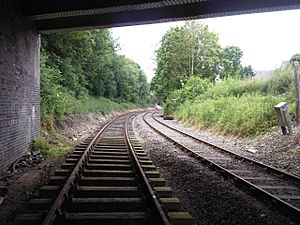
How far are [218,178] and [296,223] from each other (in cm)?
319

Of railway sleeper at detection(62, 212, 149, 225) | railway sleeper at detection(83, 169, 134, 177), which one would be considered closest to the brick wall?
railway sleeper at detection(83, 169, 134, 177)

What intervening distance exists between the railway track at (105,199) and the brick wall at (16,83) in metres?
1.68

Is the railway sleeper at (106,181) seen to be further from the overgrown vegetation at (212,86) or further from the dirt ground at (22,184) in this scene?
the overgrown vegetation at (212,86)

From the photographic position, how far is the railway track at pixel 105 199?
480 cm

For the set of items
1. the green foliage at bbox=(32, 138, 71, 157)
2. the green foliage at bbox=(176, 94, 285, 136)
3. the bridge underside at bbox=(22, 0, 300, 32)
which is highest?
the bridge underside at bbox=(22, 0, 300, 32)

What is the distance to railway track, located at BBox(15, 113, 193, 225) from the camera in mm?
4801

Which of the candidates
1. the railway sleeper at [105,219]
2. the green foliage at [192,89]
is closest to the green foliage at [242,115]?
the green foliage at [192,89]

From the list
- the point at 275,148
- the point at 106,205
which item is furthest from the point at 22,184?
the point at 275,148

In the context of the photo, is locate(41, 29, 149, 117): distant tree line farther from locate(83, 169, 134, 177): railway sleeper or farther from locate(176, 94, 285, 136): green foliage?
locate(83, 169, 134, 177): railway sleeper

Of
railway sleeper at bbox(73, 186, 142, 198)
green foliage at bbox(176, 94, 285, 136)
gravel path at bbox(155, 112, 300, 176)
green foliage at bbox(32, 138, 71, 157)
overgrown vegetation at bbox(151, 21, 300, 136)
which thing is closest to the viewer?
railway sleeper at bbox(73, 186, 142, 198)

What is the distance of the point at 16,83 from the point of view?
9984mm

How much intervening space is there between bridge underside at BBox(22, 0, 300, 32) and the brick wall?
663 millimetres

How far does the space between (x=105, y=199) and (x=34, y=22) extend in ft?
27.6

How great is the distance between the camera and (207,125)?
22531mm
